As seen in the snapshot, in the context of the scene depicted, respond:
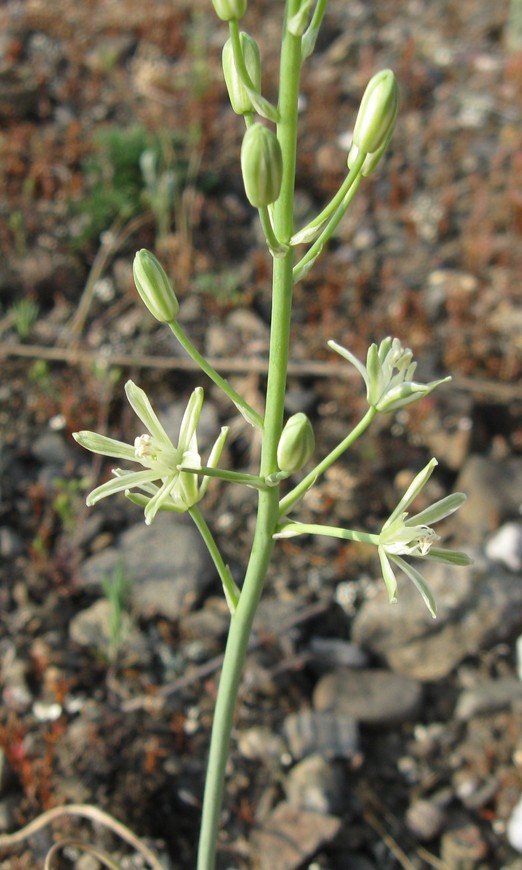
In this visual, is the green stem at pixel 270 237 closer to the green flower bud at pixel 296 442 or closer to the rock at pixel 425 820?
the green flower bud at pixel 296 442

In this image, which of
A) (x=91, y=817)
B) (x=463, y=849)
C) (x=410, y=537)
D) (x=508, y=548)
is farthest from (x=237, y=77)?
(x=463, y=849)

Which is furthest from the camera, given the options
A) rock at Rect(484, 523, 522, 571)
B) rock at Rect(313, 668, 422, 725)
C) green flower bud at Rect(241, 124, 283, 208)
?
rock at Rect(484, 523, 522, 571)

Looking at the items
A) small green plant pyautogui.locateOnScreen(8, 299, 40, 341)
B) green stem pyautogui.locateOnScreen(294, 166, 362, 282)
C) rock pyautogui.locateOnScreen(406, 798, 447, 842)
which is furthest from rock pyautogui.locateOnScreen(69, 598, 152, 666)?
green stem pyautogui.locateOnScreen(294, 166, 362, 282)

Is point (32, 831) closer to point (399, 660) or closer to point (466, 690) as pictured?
point (399, 660)

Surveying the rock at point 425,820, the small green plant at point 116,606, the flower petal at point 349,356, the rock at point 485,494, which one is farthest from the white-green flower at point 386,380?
the rock at point 485,494

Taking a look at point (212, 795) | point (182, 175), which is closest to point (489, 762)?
point (212, 795)

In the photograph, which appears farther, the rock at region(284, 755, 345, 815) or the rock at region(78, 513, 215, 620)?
the rock at region(78, 513, 215, 620)

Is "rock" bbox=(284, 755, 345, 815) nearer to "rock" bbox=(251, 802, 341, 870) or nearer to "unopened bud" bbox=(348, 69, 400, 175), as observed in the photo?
"rock" bbox=(251, 802, 341, 870)

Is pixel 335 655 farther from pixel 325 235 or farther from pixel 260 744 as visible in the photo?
pixel 325 235
